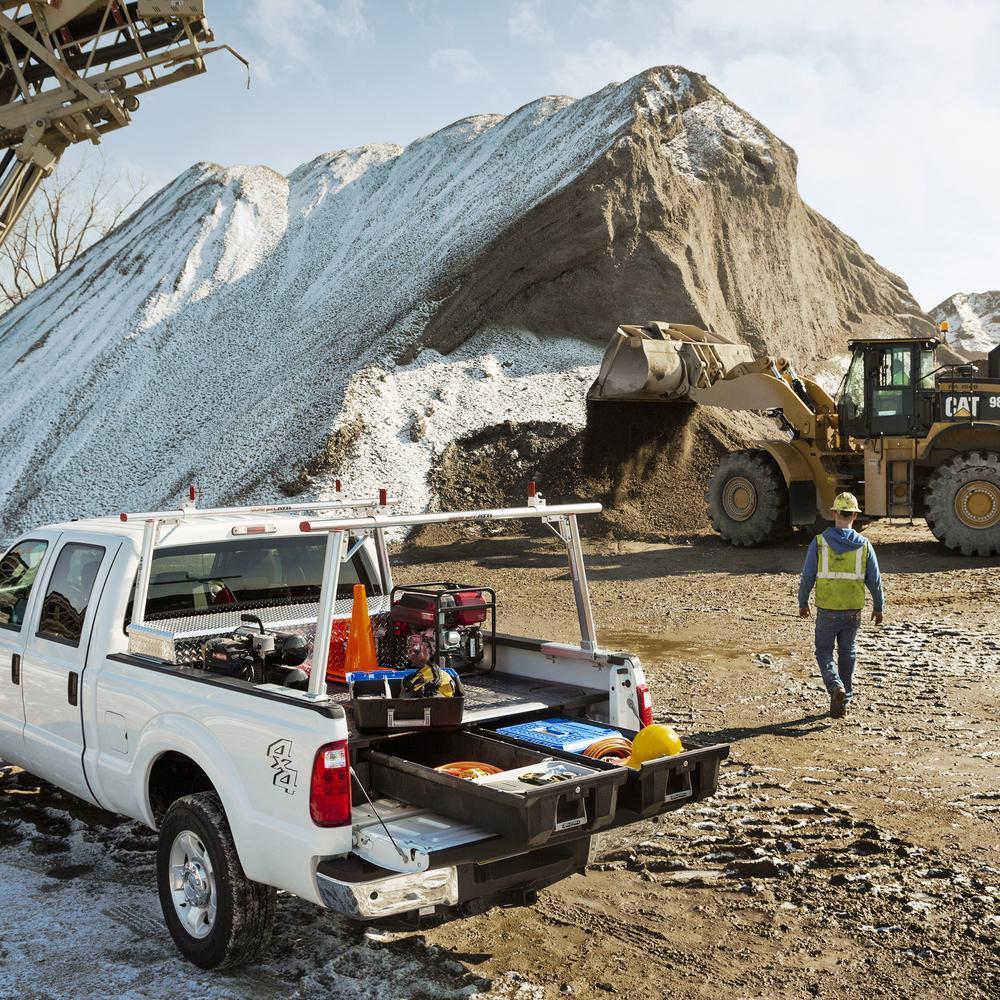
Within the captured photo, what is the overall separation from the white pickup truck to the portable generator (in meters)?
0.03

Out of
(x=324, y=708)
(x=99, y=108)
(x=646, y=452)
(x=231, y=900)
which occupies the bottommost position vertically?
(x=231, y=900)

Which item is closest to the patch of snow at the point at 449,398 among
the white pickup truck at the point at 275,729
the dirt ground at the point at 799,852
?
the dirt ground at the point at 799,852

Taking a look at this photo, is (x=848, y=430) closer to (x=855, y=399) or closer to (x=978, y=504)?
(x=855, y=399)

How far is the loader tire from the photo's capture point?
696 inches

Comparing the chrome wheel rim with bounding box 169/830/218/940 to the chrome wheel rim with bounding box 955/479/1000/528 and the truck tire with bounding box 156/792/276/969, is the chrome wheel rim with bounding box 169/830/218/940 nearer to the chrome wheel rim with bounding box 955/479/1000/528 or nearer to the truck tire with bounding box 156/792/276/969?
the truck tire with bounding box 156/792/276/969

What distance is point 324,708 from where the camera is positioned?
155 inches

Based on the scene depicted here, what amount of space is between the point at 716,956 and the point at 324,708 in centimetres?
199

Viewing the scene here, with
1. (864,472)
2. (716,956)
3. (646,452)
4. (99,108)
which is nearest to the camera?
(716,956)

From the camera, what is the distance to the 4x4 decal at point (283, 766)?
399 cm

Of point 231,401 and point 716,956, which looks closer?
point 716,956

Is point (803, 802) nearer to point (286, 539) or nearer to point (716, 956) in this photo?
point (716, 956)

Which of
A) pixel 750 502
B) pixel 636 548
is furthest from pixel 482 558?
pixel 750 502

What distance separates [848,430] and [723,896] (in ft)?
42.2

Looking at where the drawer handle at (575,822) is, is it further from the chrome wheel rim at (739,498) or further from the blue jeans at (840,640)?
the chrome wheel rim at (739,498)
